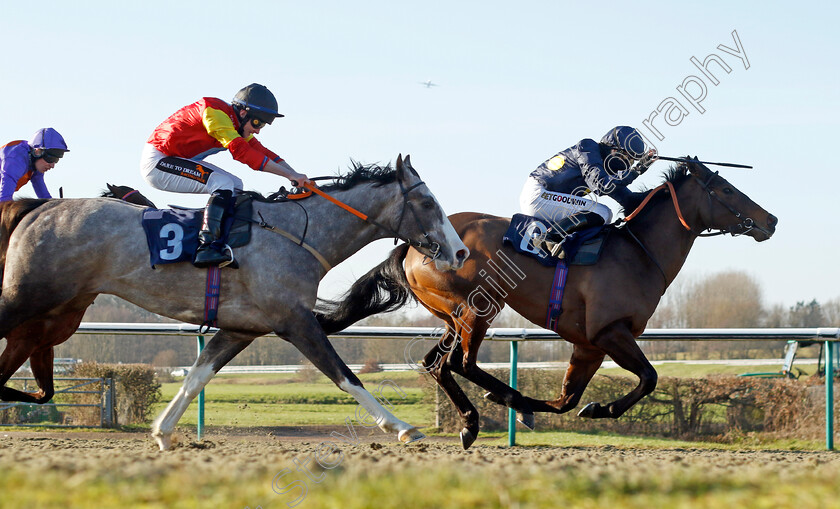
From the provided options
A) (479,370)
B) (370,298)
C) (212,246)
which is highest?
(212,246)

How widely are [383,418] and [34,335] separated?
2610 mm

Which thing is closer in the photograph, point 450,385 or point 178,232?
point 178,232

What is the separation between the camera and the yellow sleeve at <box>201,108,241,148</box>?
17.0 ft

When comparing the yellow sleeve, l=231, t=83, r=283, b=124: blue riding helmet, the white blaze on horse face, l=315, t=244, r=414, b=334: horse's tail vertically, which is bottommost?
the white blaze on horse face

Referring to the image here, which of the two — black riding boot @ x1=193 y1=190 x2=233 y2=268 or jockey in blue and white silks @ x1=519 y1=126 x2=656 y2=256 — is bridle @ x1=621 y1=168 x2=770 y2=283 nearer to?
jockey in blue and white silks @ x1=519 y1=126 x2=656 y2=256

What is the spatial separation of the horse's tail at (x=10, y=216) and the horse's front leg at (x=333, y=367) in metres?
1.77

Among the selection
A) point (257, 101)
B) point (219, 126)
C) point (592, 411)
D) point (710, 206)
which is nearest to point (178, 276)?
point (219, 126)

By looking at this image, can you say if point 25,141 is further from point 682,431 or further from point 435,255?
point 682,431

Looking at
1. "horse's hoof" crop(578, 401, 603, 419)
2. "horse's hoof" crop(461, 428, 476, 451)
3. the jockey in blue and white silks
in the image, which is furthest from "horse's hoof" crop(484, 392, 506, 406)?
the jockey in blue and white silks

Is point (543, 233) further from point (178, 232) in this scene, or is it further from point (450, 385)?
point (178, 232)

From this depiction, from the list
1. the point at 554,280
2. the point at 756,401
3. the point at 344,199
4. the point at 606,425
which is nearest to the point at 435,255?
the point at 344,199

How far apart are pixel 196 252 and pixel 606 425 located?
15.6ft

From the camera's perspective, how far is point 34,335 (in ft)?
18.2

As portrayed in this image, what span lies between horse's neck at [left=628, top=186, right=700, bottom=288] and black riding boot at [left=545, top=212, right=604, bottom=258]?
0.42m
